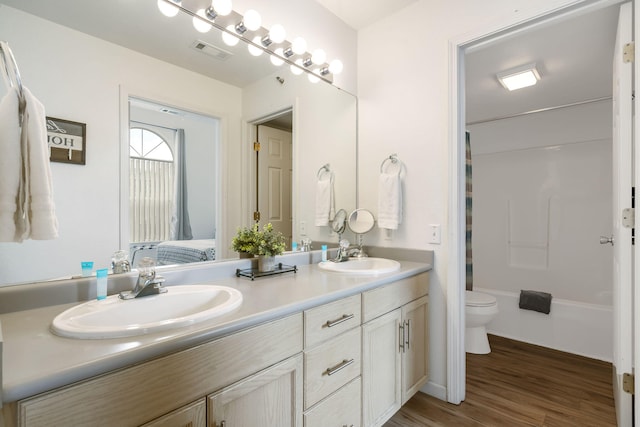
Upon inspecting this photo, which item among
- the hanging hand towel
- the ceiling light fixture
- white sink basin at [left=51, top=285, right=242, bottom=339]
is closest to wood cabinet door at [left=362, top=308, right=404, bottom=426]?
white sink basin at [left=51, top=285, right=242, bottom=339]

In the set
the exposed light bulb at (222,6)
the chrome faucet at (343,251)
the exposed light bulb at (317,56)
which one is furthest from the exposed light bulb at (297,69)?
the chrome faucet at (343,251)

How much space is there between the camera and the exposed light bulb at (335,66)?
210 centimetres

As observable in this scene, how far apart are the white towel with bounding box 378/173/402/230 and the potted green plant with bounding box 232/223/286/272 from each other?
76 cm

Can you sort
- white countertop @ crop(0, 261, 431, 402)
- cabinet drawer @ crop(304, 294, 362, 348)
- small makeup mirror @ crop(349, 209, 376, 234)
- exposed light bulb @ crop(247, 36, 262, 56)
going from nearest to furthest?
white countertop @ crop(0, 261, 431, 402), cabinet drawer @ crop(304, 294, 362, 348), exposed light bulb @ crop(247, 36, 262, 56), small makeup mirror @ crop(349, 209, 376, 234)

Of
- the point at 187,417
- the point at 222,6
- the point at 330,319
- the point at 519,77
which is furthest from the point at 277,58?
the point at 519,77

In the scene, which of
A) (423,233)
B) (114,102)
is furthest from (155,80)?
(423,233)

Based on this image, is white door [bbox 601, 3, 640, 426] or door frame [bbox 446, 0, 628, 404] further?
door frame [bbox 446, 0, 628, 404]

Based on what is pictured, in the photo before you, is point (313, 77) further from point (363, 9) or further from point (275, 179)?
point (275, 179)

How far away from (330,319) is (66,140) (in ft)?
3.75

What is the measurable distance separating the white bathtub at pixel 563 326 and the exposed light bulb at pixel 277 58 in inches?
109

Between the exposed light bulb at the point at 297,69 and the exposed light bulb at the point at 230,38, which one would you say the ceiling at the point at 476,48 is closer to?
the exposed light bulb at the point at 230,38

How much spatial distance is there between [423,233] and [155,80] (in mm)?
1606

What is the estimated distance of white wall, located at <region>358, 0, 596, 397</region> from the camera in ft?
6.11

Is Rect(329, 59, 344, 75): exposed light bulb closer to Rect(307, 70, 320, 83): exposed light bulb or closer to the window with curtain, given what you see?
Rect(307, 70, 320, 83): exposed light bulb
